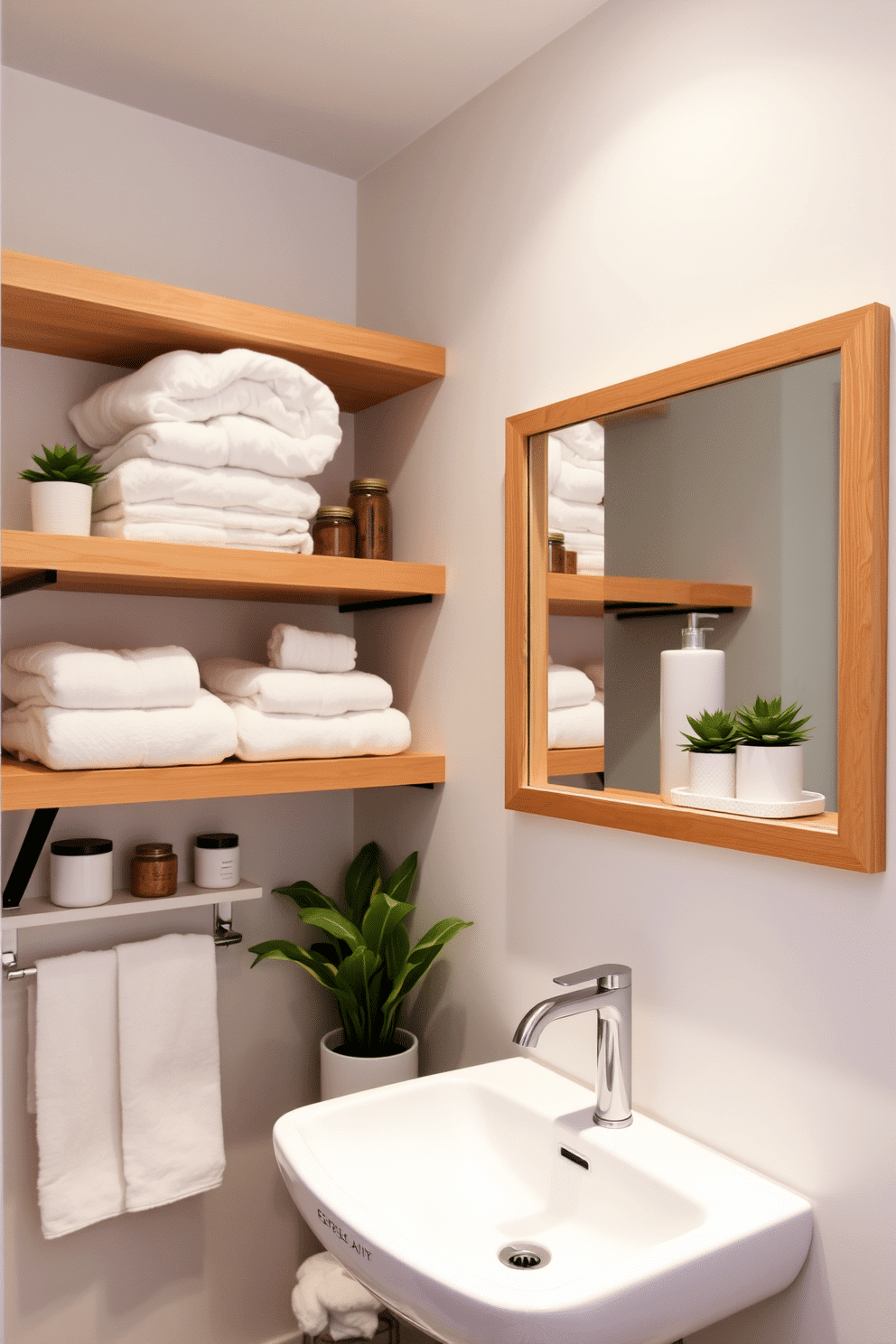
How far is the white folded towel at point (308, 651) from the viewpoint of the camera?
1.62m

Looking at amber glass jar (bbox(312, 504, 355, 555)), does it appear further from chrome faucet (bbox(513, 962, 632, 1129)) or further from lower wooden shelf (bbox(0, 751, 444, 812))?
chrome faucet (bbox(513, 962, 632, 1129))

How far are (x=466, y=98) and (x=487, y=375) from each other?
1.61 feet

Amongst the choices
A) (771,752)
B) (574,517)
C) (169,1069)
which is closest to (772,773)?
(771,752)

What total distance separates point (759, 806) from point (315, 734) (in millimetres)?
721

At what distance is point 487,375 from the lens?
1642mm

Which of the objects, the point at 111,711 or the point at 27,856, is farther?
the point at 27,856

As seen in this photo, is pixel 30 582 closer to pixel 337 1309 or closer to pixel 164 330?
pixel 164 330

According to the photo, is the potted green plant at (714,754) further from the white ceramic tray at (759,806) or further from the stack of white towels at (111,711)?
the stack of white towels at (111,711)

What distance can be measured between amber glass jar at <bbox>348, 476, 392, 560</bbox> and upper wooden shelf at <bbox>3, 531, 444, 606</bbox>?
86 millimetres

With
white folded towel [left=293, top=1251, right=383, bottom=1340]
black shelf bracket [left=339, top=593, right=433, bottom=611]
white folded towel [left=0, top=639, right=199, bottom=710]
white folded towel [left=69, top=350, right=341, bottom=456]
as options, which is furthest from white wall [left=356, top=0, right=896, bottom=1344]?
white folded towel [left=0, top=639, right=199, bottom=710]

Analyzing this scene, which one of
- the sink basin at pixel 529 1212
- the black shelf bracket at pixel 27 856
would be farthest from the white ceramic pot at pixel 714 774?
the black shelf bracket at pixel 27 856

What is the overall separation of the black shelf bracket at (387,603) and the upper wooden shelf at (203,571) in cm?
1

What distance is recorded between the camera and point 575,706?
146cm

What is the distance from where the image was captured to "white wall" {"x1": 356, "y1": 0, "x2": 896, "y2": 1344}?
3.57 feet
